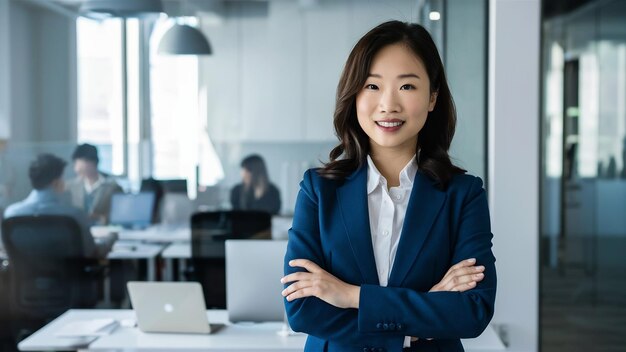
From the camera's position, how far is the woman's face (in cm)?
185

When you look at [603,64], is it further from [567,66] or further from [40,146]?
[40,146]

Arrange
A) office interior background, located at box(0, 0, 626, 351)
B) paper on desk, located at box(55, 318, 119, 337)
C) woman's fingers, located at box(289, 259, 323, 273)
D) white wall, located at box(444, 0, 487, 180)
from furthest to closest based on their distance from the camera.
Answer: office interior background, located at box(0, 0, 626, 351) → white wall, located at box(444, 0, 487, 180) → paper on desk, located at box(55, 318, 119, 337) → woman's fingers, located at box(289, 259, 323, 273)

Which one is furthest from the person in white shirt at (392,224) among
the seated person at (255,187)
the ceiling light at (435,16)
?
the seated person at (255,187)

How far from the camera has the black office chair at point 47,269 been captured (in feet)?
18.8

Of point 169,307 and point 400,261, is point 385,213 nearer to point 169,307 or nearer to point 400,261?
point 400,261

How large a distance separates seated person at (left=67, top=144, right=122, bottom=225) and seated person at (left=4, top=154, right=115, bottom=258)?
73mm

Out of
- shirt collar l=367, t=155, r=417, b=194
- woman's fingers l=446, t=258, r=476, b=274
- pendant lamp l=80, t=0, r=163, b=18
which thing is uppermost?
pendant lamp l=80, t=0, r=163, b=18

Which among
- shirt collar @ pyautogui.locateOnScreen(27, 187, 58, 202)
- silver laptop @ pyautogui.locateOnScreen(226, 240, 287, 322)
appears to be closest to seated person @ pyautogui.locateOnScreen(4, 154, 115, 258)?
shirt collar @ pyautogui.locateOnScreen(27, 187, 58, 202)

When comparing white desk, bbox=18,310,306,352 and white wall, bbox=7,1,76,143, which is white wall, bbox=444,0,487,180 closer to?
white desk, bbox=18,310,306,352

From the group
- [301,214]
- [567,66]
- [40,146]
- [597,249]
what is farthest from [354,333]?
[567,66]

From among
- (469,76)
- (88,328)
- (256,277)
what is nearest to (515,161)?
(469,76)

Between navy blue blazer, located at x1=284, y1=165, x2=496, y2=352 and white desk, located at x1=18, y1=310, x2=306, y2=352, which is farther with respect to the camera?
white desk, located at x1=18, y1=310, x2=306, y2=352

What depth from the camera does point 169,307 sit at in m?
3.89

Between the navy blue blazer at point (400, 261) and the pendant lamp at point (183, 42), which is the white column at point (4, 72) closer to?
the pendant lamp at point (183, 42)
